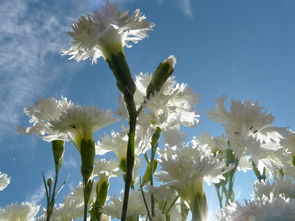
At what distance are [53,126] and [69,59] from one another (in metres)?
0.21

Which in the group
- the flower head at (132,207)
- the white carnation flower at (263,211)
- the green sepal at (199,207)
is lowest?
the white carnation flower at (263,211)

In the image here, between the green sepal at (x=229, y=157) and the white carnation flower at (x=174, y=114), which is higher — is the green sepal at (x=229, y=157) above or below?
below

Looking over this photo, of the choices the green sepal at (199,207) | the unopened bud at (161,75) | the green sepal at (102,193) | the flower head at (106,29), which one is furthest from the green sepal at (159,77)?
the green sepal at (102,193)

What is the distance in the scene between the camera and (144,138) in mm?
832

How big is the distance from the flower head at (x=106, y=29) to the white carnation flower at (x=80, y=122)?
0.14 meters

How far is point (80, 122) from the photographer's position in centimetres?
88

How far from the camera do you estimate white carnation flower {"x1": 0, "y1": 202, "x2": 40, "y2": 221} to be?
1.17 meters

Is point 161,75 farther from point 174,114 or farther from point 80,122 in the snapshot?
point 80,122

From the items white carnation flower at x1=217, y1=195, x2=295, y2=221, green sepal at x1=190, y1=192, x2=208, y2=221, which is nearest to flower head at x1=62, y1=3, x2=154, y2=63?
green sepal at x1=190, y1=192, x2=208, y2=221

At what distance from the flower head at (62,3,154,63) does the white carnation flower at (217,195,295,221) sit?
1.81 feet

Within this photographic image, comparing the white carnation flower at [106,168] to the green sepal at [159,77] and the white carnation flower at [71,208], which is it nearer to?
the white carnation flower at [71,208]

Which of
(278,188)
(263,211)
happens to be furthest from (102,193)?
(263,211)

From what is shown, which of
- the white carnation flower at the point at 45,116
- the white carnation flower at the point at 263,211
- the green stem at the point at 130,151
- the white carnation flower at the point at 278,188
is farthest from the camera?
the white carnation flower at the point at 45,116

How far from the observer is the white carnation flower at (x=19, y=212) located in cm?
117
